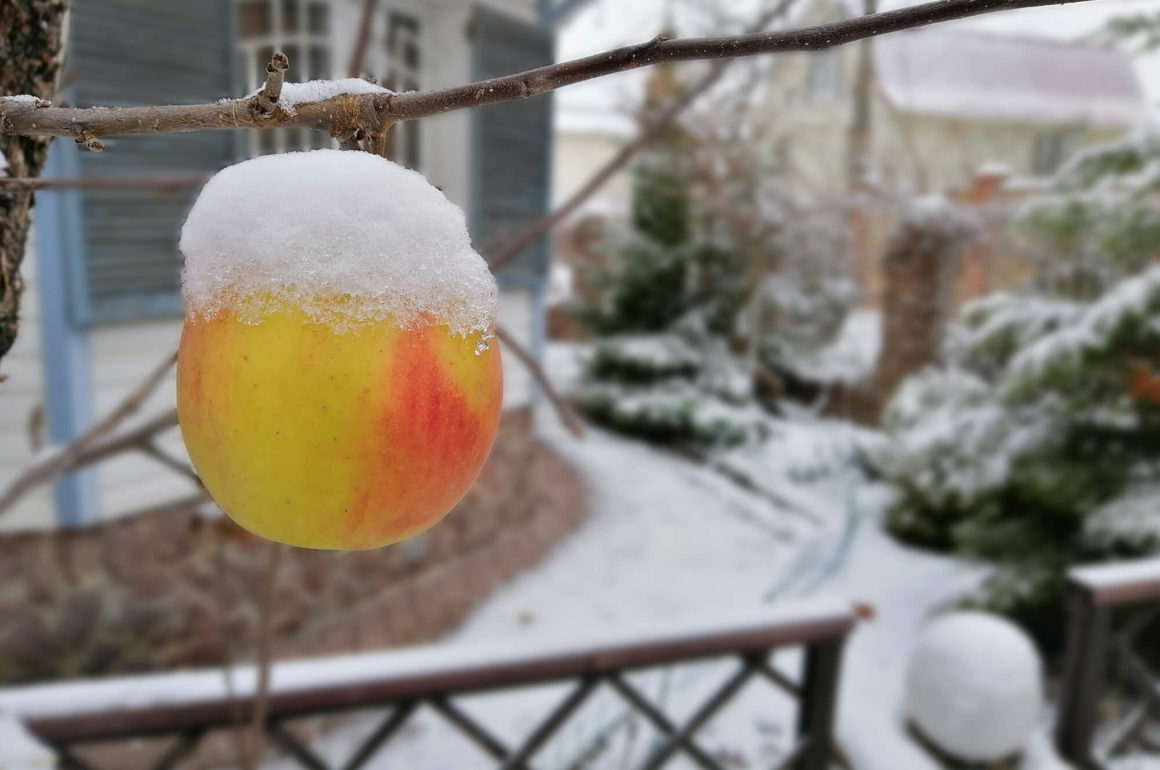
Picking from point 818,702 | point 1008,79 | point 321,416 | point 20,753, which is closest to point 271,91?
point 321,416

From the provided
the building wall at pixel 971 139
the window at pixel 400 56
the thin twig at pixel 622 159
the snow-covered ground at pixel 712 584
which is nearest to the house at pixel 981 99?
the building wall at pixel 971 139

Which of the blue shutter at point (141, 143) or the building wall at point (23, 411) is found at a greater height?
the blue shutter at point (141, 143)

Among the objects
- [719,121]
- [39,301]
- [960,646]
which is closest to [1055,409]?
[960,646]

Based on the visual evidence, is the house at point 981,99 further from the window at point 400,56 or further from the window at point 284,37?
the window at point 284,37

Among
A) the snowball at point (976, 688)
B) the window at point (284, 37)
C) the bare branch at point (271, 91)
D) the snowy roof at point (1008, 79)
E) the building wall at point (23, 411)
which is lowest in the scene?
the snowball at point (976, 688)

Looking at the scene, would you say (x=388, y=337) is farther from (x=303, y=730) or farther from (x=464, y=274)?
(x=303, y=730)

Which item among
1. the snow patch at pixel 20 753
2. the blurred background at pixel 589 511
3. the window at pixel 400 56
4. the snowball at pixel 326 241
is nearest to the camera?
the snowball at pixel 326 241

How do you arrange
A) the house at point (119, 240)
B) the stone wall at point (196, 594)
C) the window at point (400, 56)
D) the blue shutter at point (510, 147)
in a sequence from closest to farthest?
the house at point (119, 240) < the stone wall at point (196, 594) < the window at point (400, 56) < the blue shutter at point (510, 147)

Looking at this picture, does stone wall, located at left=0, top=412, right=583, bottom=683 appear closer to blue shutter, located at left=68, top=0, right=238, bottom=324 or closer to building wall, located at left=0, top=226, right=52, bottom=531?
building wall, located at left=0, top=226, right=52, bottom=531

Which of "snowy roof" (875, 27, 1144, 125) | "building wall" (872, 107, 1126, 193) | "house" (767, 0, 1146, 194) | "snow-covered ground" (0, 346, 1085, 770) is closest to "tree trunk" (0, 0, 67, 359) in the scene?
"snow-covered ground" (0, 346, 1085, 770)
